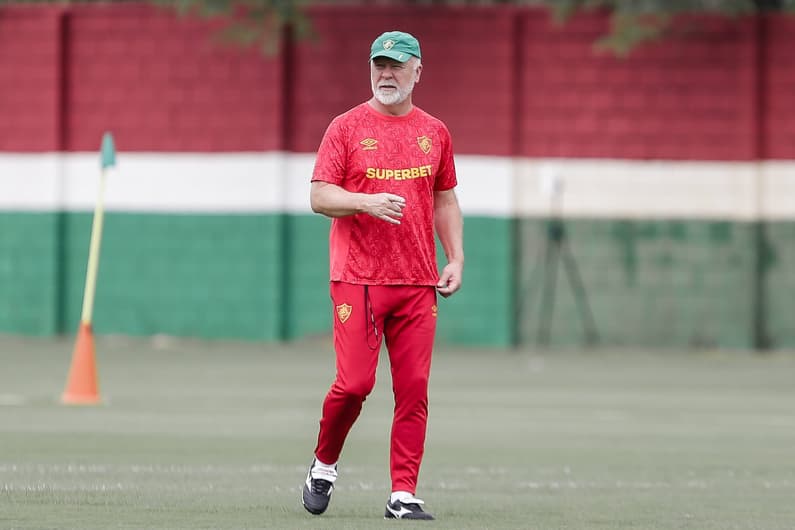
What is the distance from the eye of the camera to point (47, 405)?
17.1 meters

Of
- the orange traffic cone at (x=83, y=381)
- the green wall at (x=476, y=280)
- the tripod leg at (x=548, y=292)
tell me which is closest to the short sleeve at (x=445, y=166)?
the orange traffic cone at (x=83, y=381)

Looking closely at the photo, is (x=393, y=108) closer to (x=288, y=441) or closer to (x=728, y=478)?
(x=728, y=478)

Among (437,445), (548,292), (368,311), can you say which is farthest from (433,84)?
(368,311)

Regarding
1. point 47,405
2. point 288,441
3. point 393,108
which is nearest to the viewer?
point 393,108

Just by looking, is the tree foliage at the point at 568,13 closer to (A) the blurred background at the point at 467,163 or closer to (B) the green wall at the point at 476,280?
(A) the blurred background at the point at 467,163

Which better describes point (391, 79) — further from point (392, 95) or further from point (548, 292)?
point (548, 292)

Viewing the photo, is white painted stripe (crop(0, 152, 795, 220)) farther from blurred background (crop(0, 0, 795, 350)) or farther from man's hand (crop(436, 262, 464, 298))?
man's hand (crop(436, 262, 464, 298))

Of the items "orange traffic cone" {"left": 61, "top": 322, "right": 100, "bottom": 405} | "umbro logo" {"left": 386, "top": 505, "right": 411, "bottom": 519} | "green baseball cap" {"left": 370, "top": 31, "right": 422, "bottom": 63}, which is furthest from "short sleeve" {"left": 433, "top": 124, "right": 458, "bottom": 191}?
"orange traffic cone" {"left": 61, "top": 322, "right": 100, "bottom": 405}

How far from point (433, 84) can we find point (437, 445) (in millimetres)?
13852

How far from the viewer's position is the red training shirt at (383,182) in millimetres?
9039

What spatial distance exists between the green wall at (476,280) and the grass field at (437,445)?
2.14 m

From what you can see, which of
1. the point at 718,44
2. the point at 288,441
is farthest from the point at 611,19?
the point at 288,441

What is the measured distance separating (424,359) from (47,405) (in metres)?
Result: 8.56

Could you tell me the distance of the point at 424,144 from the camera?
9.12m
